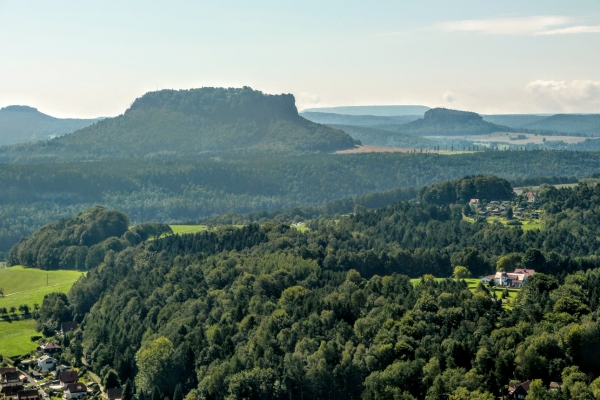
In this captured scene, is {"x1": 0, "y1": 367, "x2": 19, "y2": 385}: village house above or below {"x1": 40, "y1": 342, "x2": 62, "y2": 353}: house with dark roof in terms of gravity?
above

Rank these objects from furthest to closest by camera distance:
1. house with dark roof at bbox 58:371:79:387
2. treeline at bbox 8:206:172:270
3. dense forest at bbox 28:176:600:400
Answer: treeline at bbox 8:206:172:270
house with dark roof at bbox 58:371:79:387
dense forest at bbox 28:176:600:400

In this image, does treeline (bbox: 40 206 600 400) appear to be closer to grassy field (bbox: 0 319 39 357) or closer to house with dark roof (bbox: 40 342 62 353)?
house with dark roof (bbox: 40 342 62 353)

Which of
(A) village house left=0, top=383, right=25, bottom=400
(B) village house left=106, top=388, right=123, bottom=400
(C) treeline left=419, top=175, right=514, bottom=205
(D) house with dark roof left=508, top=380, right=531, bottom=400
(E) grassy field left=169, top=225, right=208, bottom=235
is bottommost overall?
(B) village house left=106, top=388, right=123, bottom=400

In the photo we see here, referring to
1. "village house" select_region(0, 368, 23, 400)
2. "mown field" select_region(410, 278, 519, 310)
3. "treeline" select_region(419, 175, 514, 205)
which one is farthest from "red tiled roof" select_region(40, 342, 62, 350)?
"treeline" select_region(419, 175, 514, 205)

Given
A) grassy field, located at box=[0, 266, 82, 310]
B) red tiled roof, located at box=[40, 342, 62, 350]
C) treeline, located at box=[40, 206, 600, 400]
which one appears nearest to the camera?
treeline, located at box=[40, 206, 600, 400]

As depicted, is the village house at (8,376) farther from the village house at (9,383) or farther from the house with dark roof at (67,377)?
the house with dark roof at (67,377)

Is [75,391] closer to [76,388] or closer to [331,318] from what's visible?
[76,388]

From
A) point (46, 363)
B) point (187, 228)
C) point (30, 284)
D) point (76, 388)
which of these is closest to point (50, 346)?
point (46, 363)
